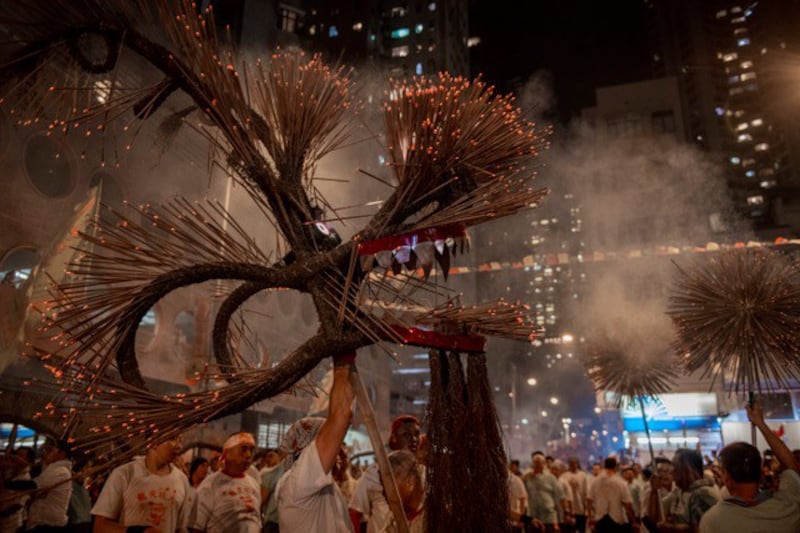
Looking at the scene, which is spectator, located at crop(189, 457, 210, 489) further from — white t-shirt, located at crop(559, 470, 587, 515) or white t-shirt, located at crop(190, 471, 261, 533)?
white t-shirt, located at crop(559, 470, 587, 515)

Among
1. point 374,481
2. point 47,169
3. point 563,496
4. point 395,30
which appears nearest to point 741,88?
point 395,30

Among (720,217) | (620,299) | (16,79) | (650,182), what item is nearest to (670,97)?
(720,217)

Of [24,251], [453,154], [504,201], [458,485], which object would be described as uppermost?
[24,251]

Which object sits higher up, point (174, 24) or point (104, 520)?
point (174, 24)

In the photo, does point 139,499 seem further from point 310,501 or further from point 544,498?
point 544,498

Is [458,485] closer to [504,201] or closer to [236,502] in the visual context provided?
[504,201]

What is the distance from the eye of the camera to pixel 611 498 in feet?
32.9

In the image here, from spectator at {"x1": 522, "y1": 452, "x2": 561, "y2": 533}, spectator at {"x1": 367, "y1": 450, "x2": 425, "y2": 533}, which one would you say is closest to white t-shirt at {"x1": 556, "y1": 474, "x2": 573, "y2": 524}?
spectator at {"x1": 522, "y1": 452, "x2": 561, "y2": 533}

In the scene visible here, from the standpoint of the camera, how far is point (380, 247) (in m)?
2.18

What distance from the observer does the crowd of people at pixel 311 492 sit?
2496 mm

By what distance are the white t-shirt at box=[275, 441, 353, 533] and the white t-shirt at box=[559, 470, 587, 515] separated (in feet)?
35.4

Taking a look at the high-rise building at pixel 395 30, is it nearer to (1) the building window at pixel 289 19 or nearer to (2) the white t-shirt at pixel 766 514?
(1) the building window at pixel 289 19

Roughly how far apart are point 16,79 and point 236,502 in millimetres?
3823

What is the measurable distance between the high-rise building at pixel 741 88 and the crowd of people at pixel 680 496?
80567 millimetres
